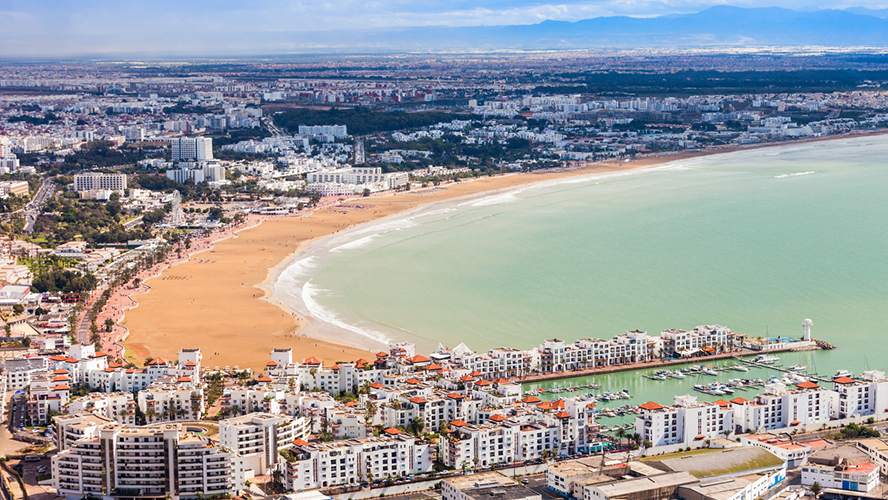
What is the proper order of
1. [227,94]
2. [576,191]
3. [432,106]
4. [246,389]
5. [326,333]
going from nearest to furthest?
[246,389] → [326,333] → [576,191] → [432,106] → [227,94]

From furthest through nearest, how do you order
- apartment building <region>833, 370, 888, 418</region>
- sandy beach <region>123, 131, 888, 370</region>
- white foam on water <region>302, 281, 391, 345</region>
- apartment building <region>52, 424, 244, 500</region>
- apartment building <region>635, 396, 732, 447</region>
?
white foam on water <region>302, 281, 391, 345</region>, sandy beach <region>123, 131, 888, 370</region>, apartment building <region>833, 370, 888, 418</region>, apartment building <region>635, 396, 732, 447</region>, apartment building <region>52, 424, 244, 500</region>

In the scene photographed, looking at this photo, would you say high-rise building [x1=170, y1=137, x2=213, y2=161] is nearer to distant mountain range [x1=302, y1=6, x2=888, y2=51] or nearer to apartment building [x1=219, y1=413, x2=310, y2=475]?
apartment building [x1=219, y1=413, x2=310, y2=475]

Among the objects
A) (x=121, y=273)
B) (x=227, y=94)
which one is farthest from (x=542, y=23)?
(x=121, y=273)

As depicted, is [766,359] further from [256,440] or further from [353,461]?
[256,440]

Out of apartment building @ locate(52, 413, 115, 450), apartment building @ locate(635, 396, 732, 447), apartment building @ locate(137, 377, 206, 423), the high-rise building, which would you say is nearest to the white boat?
apartment building @ locate(635, 396, 732, 447)

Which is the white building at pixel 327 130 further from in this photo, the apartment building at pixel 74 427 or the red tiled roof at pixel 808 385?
the apartment building at pixel 74 427

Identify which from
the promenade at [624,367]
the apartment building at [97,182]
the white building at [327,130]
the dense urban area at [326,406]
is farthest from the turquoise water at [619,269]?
the white building at [327,130]

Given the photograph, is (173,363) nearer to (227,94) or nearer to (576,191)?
(576,191)
